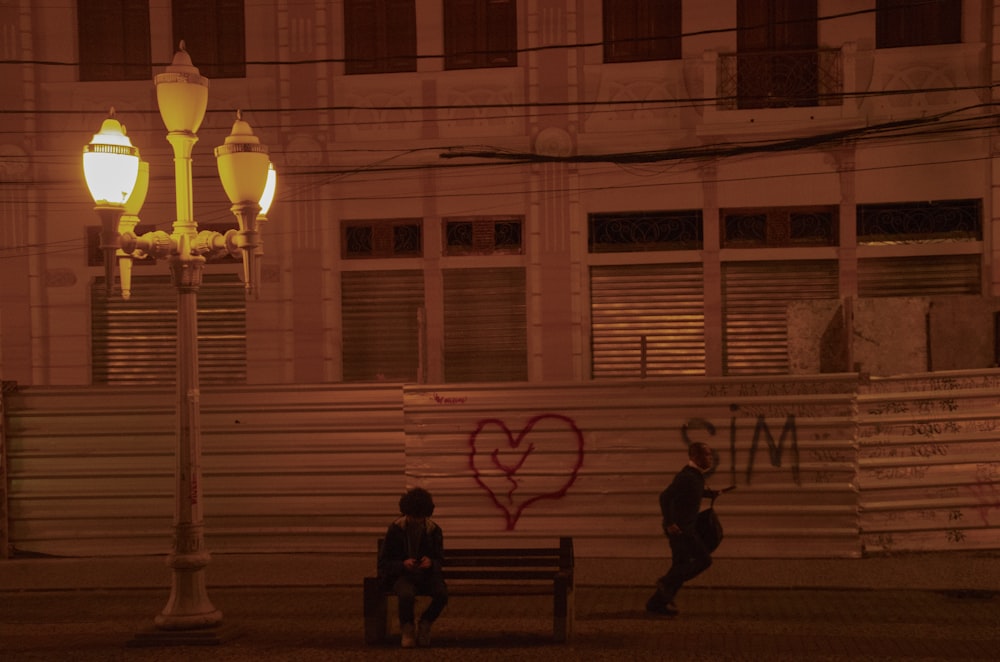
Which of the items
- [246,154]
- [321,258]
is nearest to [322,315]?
[321,258]

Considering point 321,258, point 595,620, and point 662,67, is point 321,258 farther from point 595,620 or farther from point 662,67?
point 595,620

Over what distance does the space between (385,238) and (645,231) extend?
3725 millimetres

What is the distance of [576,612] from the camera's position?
10336mm

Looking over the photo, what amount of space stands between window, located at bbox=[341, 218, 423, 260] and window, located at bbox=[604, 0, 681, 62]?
370 cm

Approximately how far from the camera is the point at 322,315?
55.9 feet

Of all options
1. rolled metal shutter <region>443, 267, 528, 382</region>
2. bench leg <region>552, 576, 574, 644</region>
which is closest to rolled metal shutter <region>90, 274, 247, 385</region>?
rolled metal shutter <region>443, 267, 528, 382</region>

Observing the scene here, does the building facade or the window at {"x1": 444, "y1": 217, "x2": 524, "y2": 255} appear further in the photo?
the window at {"x1": 444, "y1": 217, "x2": 524, "y2": 255}

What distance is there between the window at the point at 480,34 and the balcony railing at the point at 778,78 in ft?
9.91

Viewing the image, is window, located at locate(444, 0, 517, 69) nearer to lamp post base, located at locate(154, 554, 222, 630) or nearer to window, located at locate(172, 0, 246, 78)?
window, located at locate(172, 0, 246, 78)

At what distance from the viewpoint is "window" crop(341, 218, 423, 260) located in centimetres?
1717

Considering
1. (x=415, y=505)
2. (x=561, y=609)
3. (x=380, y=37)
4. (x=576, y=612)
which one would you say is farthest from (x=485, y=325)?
(x=561, y=609)

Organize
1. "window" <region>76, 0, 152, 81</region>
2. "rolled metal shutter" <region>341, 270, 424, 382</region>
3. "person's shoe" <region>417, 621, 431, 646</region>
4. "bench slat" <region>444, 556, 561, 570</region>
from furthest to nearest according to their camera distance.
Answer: "window" <region>76, 0, 152, 81</region> → "rolled metal shutter" <region>341, 270, 424, 382</region> → "bench slat" <region>444, 556, 561, 570</region> → "person's shoe" <region>417, 621, 431, 646</region>

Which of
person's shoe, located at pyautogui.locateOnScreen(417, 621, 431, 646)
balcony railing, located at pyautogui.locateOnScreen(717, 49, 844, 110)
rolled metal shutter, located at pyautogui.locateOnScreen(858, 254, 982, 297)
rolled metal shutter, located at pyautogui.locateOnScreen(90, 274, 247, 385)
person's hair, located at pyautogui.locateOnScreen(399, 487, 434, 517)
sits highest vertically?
balcony railing, located at pyautogui.locateOnScreen(717, 49, 844, 110)

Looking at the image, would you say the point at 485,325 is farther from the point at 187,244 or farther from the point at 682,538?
the point at 187,244
